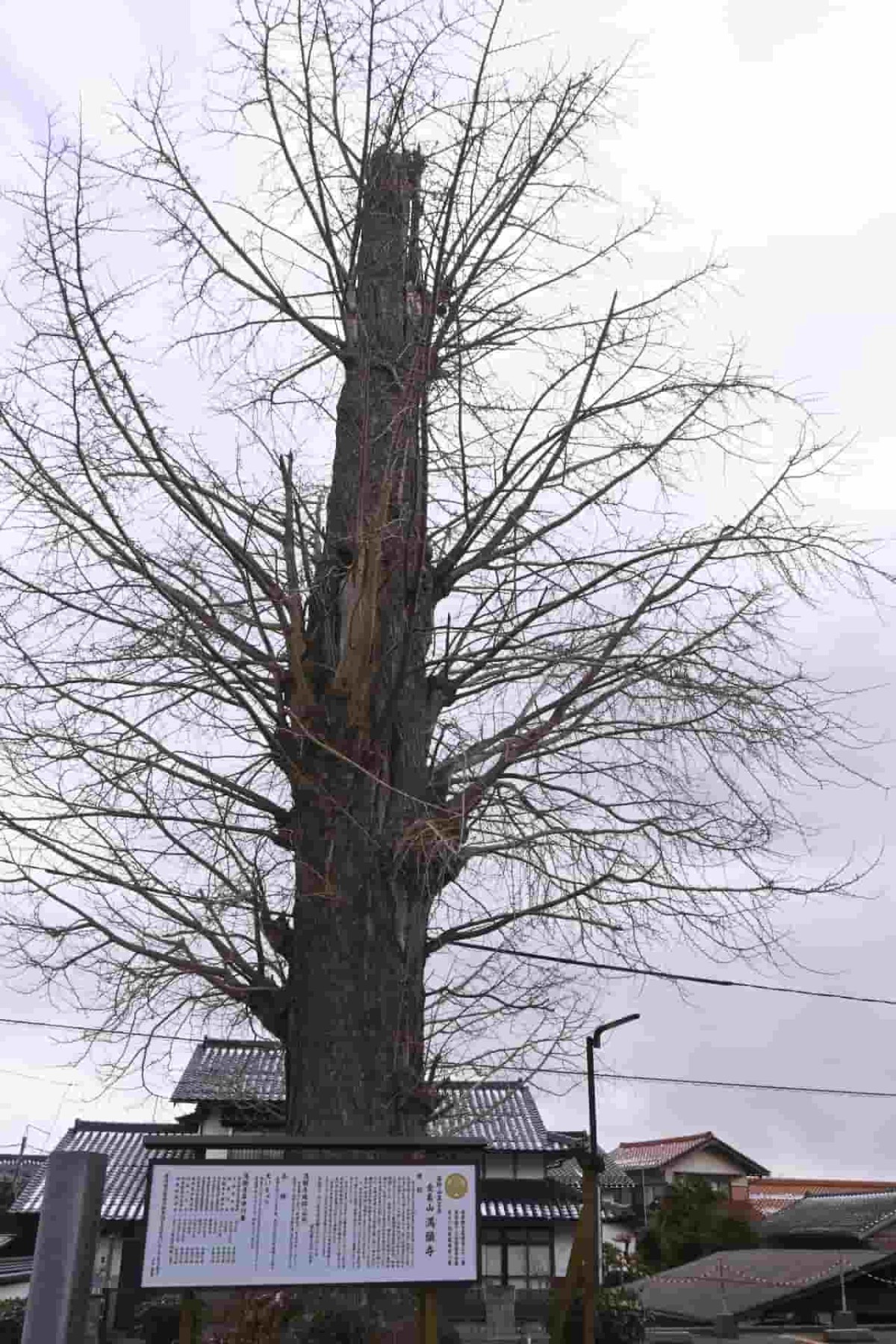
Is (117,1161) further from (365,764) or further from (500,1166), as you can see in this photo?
(365,764)

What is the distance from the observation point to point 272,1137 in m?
5.43

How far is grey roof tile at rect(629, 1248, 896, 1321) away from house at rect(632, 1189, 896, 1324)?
22 mm

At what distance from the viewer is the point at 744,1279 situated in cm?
2880

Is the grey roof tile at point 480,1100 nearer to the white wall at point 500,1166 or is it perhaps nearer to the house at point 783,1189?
the white wall at point 500,1166

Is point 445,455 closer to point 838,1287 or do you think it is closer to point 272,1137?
point 272,1137

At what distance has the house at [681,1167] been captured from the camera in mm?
42156

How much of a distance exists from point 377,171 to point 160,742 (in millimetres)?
4358

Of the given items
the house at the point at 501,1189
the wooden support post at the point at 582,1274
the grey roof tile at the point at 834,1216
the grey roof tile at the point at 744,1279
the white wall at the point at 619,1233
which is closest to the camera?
the wooden support post at the point at 582,1274

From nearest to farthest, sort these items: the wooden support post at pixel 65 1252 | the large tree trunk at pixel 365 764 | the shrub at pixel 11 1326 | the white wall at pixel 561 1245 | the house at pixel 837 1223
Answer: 1. the wooden support post at pixel 65 1252
2. the large tree trunk at pixel 365 764
3. the shrub at pixel 11 1326
4. the white wall at pixel 561 1245
5. the house at pixel 837 1223

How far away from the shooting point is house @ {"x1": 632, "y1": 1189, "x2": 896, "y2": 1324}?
2777cm

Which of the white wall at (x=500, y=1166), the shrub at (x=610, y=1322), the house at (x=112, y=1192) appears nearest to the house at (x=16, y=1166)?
the house at (x=112, y=1192)

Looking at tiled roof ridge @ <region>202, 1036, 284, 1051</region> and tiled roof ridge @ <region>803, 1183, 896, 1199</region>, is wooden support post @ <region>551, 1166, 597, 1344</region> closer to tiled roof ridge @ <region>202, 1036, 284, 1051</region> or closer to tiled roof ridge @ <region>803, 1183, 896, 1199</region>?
tiled roof ridge @ <region>202, 1036, 284, 1051</region>

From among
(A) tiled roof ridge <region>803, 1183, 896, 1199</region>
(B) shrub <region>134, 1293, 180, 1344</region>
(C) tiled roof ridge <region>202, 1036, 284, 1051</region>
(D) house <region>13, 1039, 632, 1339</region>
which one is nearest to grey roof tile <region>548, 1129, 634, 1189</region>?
(D) house <region>13, 1039, 632, 1339</region>

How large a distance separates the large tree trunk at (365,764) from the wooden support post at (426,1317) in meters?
0.79
